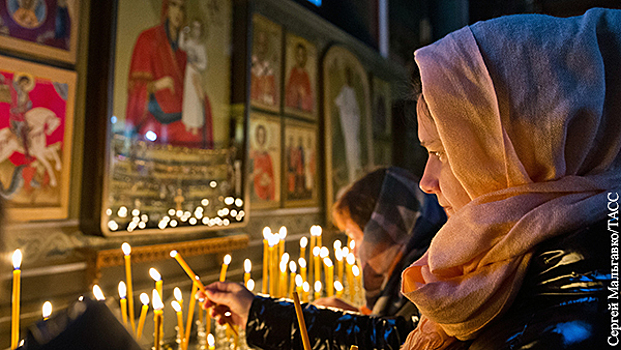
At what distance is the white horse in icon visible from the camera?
163cm

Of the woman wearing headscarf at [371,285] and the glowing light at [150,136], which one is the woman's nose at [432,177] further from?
the glowing light at [150,136]

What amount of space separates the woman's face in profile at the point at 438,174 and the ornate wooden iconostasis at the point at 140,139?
1.20 m

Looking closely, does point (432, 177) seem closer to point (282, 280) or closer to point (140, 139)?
point (282, 280)

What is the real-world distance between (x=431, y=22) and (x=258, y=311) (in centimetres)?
422

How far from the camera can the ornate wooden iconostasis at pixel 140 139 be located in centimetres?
174

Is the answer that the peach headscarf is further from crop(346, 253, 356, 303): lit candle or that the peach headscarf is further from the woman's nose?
crop(346, 253, 356, 303): lit candle

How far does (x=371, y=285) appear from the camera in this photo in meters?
1.66

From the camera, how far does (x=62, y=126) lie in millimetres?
1824

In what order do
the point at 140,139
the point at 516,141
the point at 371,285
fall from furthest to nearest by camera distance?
the point at 140,139, the point at 371,285, the point at 516,141

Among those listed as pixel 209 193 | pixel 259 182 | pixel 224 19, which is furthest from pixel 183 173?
pixel 224 19

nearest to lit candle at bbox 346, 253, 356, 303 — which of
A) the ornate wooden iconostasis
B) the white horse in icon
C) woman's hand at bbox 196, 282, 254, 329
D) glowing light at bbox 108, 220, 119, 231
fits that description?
woman's hand at bbox 196, 282, 254, 329

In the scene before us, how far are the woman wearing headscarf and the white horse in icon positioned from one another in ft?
3.36

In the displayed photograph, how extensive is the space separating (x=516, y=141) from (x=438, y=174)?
185 mm

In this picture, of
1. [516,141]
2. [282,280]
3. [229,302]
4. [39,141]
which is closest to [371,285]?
[282,280]
